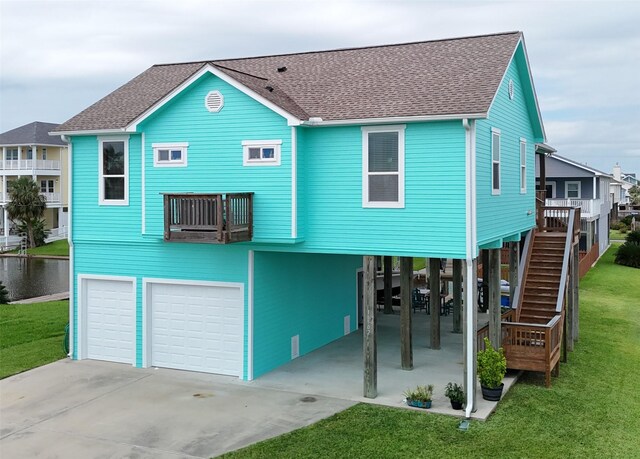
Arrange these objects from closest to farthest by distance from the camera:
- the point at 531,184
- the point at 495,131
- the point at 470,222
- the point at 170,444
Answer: the point at 170,444 < the point at 470,222 < the point at 495,131 < the point at 531,184

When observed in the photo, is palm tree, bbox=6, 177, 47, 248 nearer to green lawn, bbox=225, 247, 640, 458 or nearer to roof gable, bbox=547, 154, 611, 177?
roof gable, bbox=547, 154, 611, 177

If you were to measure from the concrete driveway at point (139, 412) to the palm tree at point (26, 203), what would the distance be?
41.0m

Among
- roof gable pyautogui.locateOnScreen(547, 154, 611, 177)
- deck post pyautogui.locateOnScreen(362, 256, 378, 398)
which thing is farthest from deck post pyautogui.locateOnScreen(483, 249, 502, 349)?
roof gable pyautogui.locateOnScreen(547, 154, 611, 177)

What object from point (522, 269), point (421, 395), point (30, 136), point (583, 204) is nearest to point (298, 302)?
point (421, 395)

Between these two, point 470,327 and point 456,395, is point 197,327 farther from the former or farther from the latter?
point 470,327

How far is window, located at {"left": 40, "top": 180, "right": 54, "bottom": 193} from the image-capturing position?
60156mm

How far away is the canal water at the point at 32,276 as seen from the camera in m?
33.0

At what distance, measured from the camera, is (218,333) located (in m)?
15.7

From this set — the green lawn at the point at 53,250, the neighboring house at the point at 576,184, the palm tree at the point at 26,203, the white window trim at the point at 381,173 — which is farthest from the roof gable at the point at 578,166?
the palm tree at the point at 26,203

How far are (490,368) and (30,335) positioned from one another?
48.0ft

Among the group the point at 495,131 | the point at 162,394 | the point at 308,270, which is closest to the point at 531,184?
the point at 495,131

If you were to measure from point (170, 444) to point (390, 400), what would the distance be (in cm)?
480

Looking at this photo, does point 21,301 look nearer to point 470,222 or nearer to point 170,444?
point 170,444

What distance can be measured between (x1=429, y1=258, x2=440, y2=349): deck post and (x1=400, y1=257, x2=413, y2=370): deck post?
→ 1743mm
